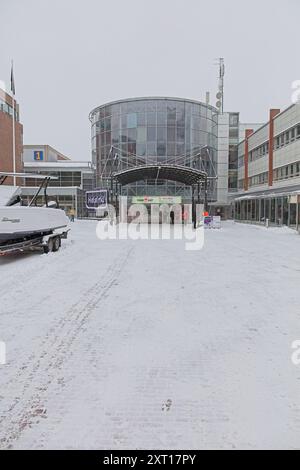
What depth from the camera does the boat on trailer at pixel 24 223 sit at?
36.9ft

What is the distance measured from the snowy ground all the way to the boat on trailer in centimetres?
289

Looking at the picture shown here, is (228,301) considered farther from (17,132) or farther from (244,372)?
(17,132)

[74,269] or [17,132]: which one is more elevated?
[17,132]

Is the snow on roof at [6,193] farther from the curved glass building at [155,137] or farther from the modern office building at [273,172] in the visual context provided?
the curved glass building at [155,137]

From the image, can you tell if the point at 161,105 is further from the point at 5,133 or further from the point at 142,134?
the point at 5,133

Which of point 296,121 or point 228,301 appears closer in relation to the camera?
point 228,301

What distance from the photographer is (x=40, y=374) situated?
4094 millimetres

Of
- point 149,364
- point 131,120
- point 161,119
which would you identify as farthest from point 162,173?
point 149,364

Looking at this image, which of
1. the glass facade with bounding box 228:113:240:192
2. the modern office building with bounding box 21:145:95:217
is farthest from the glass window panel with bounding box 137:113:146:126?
the glass facade with bounding box 228:113:240:192

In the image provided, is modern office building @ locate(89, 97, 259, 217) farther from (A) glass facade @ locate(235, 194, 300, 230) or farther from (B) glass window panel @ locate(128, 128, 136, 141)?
(A) glass facade @ locate(235, 194, 300, 230)

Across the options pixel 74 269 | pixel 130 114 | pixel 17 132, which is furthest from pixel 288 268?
pixel 17 132

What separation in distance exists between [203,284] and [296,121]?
95.3ft

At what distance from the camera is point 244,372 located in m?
4.15

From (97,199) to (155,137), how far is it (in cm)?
1074
